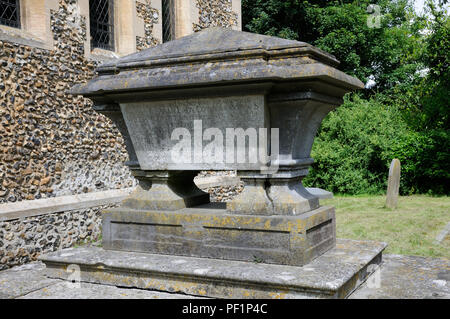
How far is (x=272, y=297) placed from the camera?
3422 mm

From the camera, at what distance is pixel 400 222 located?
28.7ft

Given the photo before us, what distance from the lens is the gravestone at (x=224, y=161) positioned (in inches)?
146

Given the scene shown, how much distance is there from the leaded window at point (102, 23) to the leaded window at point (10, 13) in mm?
1500

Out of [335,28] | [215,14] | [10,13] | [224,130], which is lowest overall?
[224,130]

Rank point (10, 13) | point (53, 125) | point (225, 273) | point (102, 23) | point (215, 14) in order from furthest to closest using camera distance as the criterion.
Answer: point (215, 14) < point (102, 23) < point (53, 125) < point (10, 13) < point (225, 273)

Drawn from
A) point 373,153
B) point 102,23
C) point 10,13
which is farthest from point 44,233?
point 373,153

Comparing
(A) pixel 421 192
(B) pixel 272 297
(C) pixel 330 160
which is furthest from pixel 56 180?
(A) pixel 421 192

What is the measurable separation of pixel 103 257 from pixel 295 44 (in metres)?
2.50

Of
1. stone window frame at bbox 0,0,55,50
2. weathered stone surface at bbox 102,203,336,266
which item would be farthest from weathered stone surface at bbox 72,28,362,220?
stone window frame at bbox 0,0,55,50

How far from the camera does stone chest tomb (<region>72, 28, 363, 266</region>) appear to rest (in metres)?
3.77

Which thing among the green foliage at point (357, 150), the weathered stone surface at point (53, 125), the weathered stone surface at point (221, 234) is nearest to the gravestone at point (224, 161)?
the weathered stone surface at point (221, 234)

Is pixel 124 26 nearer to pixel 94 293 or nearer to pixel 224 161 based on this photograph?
pixel 224 161

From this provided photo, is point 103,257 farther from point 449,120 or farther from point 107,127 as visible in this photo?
point 449,120

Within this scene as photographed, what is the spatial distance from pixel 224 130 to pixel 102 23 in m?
5.26
